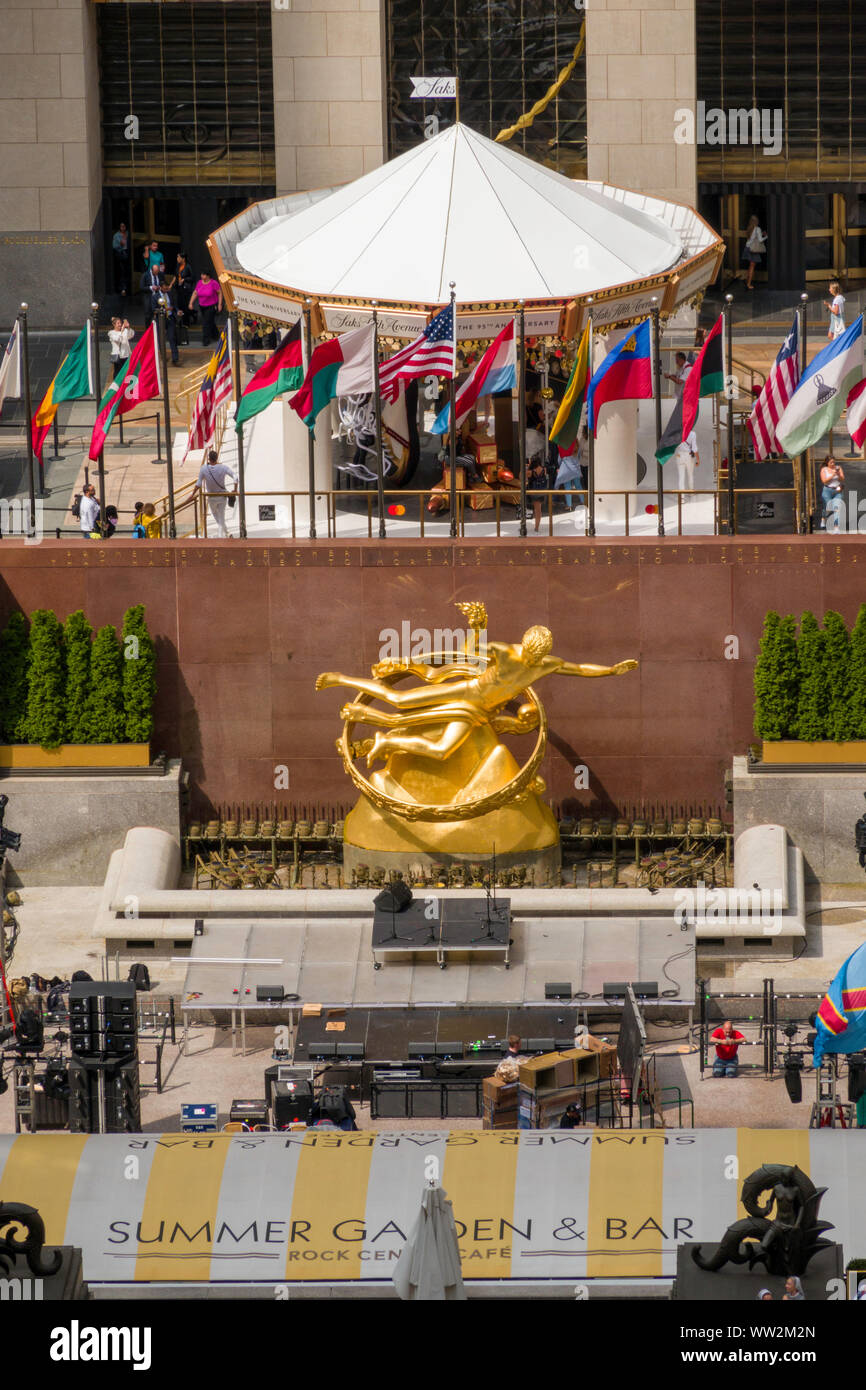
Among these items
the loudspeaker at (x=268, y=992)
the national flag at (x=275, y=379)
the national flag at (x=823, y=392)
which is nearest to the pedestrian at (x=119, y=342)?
the national flag at (x=275, y=379)

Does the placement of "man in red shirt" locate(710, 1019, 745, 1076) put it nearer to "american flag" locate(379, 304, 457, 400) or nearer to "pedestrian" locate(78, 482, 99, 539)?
"american flag" locate(379, 304, 457, 400)

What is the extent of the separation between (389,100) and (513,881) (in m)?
26.4

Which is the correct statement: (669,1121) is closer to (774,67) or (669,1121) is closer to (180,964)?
(180,964)

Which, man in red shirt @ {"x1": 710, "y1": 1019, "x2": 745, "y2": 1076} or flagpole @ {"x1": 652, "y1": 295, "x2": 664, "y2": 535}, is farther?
flagpole @ {"x1": 652, "y1": 295, "x2": 664, "y2": 535}

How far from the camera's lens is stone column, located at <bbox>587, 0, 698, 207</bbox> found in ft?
206

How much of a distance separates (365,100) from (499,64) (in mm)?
3118

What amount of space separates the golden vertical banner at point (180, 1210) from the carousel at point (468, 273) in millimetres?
17494

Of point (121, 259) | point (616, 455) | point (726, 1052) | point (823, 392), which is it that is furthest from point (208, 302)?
point (726, 1052)

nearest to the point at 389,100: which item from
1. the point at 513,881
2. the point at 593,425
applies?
the point at 593,425

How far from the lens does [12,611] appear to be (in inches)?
1791

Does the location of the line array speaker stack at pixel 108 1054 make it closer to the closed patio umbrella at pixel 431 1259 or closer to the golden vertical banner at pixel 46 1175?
the golden vertical banner at pixel 46 1175

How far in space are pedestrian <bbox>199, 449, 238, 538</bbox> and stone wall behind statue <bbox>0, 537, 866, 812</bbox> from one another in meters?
2.42

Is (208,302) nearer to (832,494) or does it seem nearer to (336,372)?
(336,372)

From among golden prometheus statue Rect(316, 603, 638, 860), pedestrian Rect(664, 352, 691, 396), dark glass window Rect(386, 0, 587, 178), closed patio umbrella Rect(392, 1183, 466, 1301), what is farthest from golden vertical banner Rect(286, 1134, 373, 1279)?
dark glass window Rect(386, 0, 587, 178)
